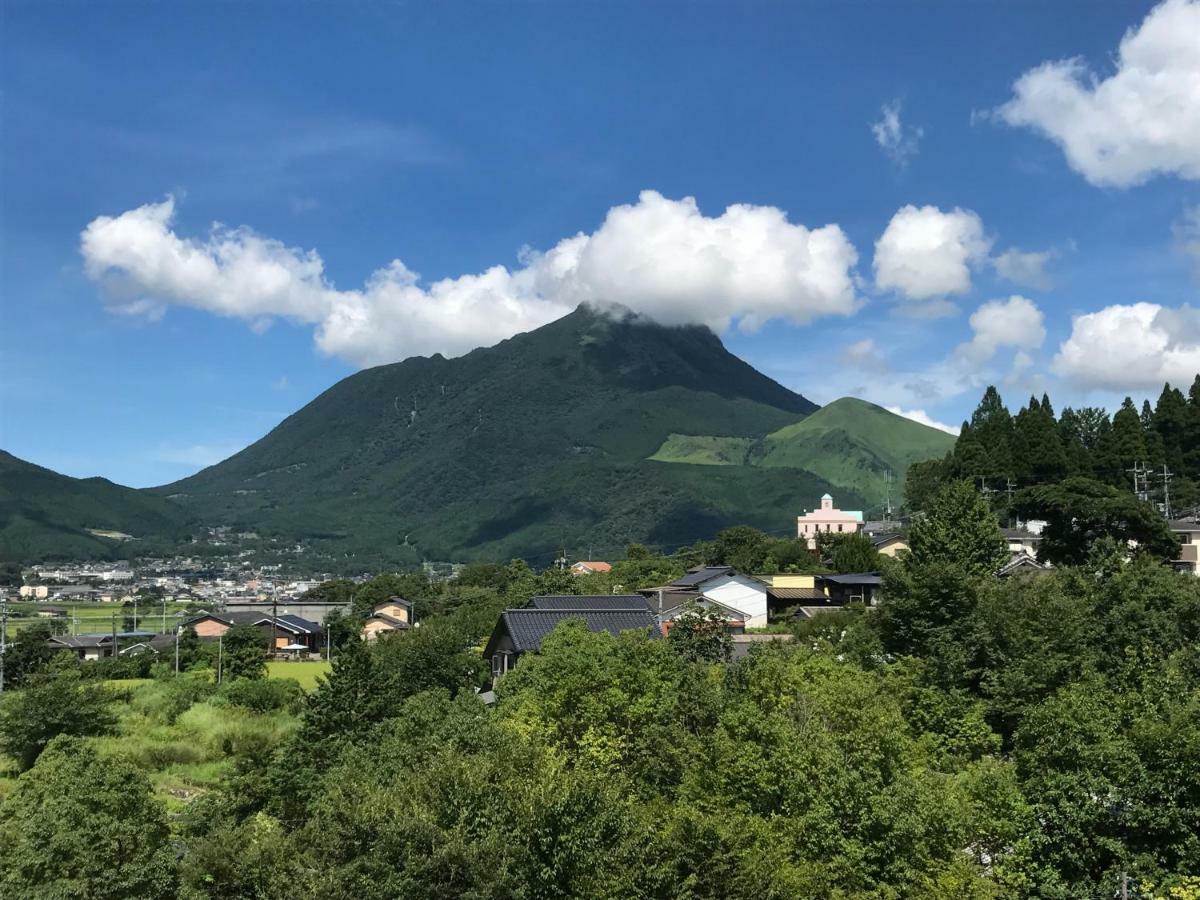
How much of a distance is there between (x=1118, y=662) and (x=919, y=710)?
572 cm

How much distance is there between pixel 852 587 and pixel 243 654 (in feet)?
115

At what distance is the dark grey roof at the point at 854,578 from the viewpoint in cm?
5122

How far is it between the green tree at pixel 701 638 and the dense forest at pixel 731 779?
151 mm

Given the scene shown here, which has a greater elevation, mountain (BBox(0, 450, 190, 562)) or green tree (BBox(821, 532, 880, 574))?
mountain (BBox(0, 450, 190, 562))

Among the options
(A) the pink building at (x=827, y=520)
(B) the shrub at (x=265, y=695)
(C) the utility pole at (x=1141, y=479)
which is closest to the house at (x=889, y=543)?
(C) the utility pole at (x=1141, y=479)

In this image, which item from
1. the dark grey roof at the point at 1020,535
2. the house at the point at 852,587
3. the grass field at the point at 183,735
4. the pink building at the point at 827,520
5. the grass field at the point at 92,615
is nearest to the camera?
the grass field at the point at 183,735

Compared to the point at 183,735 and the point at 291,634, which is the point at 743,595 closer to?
the point at 183,735

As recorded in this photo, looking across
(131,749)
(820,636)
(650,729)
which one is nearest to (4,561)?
(131,749)

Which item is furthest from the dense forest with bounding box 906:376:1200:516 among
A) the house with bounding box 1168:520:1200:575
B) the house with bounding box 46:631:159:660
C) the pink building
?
the house with bounding box 46:631:159:660

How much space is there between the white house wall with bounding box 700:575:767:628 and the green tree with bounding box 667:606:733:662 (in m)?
19.5

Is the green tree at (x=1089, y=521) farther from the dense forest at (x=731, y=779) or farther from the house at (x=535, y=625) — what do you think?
the house at (x=535, y=625)

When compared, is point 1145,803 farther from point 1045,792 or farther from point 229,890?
point 229,890

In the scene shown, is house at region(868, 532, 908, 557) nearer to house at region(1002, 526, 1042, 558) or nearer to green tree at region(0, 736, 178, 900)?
house at region(1002, 526, 1042, 558)

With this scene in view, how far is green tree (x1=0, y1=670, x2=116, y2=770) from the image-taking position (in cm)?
3656
